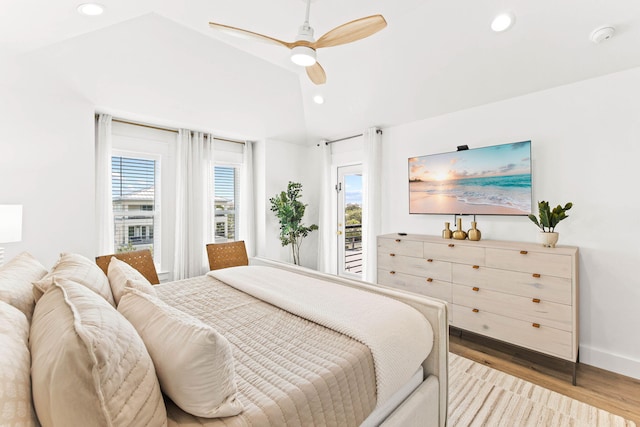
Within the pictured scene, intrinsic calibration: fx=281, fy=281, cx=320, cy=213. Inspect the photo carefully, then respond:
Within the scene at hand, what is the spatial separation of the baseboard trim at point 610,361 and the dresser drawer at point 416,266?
125 centimetres

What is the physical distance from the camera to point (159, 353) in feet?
3.00

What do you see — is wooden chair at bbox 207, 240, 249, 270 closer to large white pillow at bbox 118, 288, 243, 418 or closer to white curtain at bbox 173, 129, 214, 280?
white curtain at bbox 173, 129, 214, 280

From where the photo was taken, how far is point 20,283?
1.26 meters

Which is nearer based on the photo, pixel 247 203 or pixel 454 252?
pixel 454 252

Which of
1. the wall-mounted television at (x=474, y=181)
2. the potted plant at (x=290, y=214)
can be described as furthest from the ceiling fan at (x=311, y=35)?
the potted plant at (x=290, y=214)

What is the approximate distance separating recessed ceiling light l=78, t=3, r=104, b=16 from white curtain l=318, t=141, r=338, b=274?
10.3ft

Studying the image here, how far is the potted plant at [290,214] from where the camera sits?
447 centimetres

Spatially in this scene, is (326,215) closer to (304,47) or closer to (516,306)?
(516,306)

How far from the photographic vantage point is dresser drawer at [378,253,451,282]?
2.91 m

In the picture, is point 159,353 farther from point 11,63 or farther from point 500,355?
point 11,63

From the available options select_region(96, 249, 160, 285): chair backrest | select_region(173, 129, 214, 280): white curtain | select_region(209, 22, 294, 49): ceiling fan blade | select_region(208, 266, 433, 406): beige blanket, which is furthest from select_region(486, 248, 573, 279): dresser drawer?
select_region(173, 129, 214, 280): white curtain

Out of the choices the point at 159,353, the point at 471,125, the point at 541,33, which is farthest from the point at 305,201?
the point at 159,353

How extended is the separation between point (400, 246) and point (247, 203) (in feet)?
8.59

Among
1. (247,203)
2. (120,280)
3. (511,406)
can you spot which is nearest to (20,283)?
(120,280)
